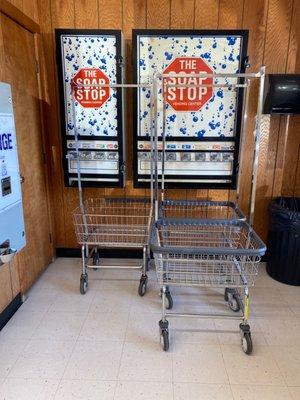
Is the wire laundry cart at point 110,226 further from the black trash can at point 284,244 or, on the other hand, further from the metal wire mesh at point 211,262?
the black trash can at point 284,244

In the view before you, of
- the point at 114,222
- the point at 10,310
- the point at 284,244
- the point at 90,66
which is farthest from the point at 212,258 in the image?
the point at 90,66

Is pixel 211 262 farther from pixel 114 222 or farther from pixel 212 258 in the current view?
pixel 114 222

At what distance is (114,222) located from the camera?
327 cm

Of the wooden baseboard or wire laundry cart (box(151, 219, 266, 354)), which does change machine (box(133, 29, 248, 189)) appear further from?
the wooden baseboard

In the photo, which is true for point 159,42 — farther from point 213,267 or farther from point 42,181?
point 213,267

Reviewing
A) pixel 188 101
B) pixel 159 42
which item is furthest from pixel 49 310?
Answer: pixel 159 42

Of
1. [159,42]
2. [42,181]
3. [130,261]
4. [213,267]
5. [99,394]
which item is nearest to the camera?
[99,394]

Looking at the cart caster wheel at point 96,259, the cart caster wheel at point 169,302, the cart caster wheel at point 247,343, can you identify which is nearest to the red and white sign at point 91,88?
the cart caster wheel at point 96,259

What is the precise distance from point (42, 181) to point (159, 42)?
1675 mm

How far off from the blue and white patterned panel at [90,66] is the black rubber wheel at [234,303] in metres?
1.77

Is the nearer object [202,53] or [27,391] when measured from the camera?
[27,391]

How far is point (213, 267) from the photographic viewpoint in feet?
7.00

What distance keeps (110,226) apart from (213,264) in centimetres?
110

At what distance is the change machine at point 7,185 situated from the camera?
5.86 ft
